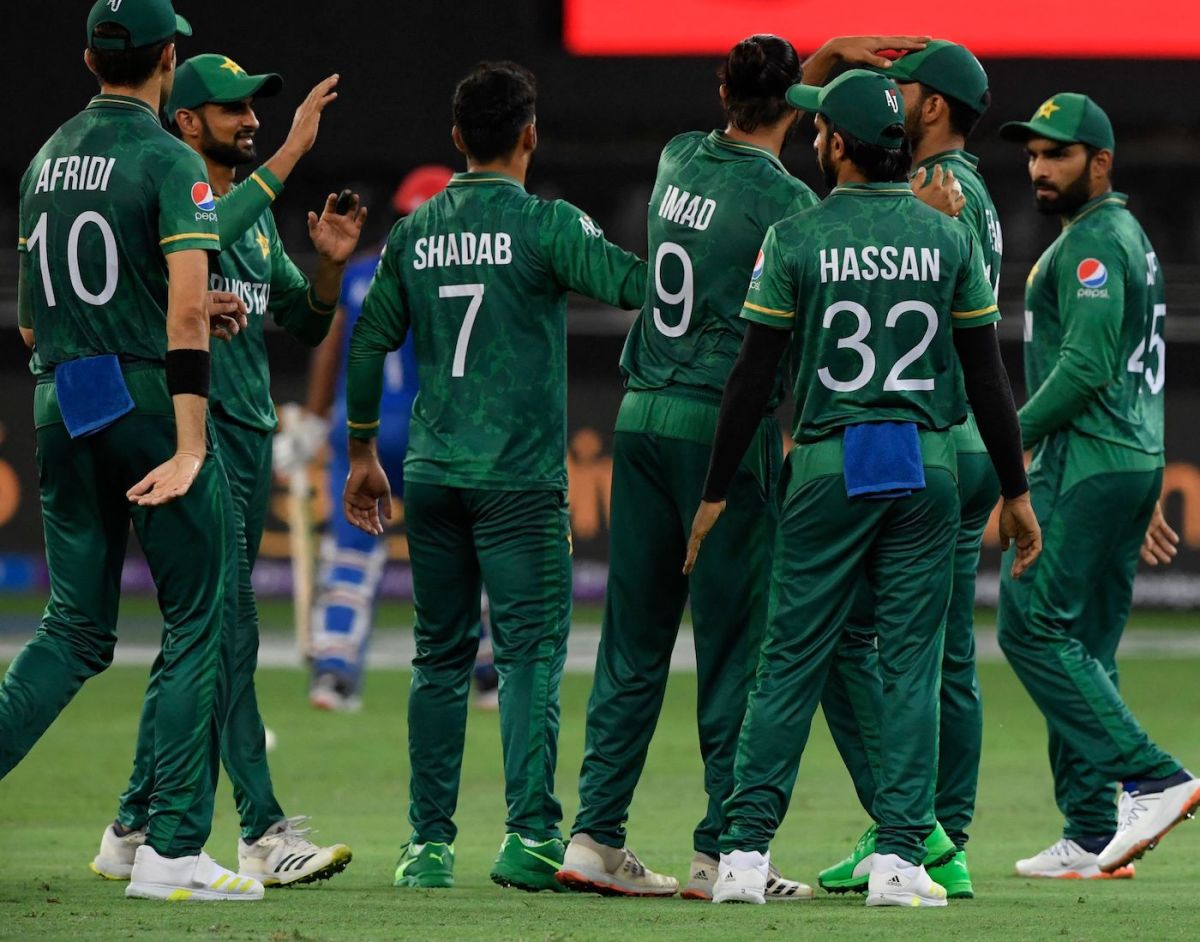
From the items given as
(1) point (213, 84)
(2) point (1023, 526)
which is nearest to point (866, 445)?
(2) point (1023, 526)

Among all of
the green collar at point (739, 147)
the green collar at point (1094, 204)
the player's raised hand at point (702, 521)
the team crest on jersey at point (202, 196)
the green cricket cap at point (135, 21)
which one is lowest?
the player's raised hand at point (702, 521)

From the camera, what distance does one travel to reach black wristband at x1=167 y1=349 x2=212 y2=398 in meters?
5.41

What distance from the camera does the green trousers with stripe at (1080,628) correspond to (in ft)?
22.3

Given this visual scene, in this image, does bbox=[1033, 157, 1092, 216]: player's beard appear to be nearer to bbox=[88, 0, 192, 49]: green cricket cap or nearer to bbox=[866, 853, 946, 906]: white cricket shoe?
bbox=[866, 853, 946, 906]: white cricket shoe

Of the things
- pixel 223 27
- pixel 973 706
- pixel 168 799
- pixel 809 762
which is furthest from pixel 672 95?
pixel 168 799

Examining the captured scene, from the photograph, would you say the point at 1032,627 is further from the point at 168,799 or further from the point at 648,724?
the point at 168,799

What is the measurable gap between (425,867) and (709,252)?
1.85 metres

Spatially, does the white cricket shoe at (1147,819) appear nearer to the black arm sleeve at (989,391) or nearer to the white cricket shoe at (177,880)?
the black arm sleeve at (989,391)

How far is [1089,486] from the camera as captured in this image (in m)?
7.04

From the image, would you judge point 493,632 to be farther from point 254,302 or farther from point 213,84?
point 213,84

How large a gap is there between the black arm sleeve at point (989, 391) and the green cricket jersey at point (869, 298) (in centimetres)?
6

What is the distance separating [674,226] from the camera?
5.96 m

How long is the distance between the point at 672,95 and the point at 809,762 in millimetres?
7476

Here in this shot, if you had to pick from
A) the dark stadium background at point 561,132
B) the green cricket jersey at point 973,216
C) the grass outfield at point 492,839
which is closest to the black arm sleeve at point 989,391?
the green cricket jersey at point 973,216
